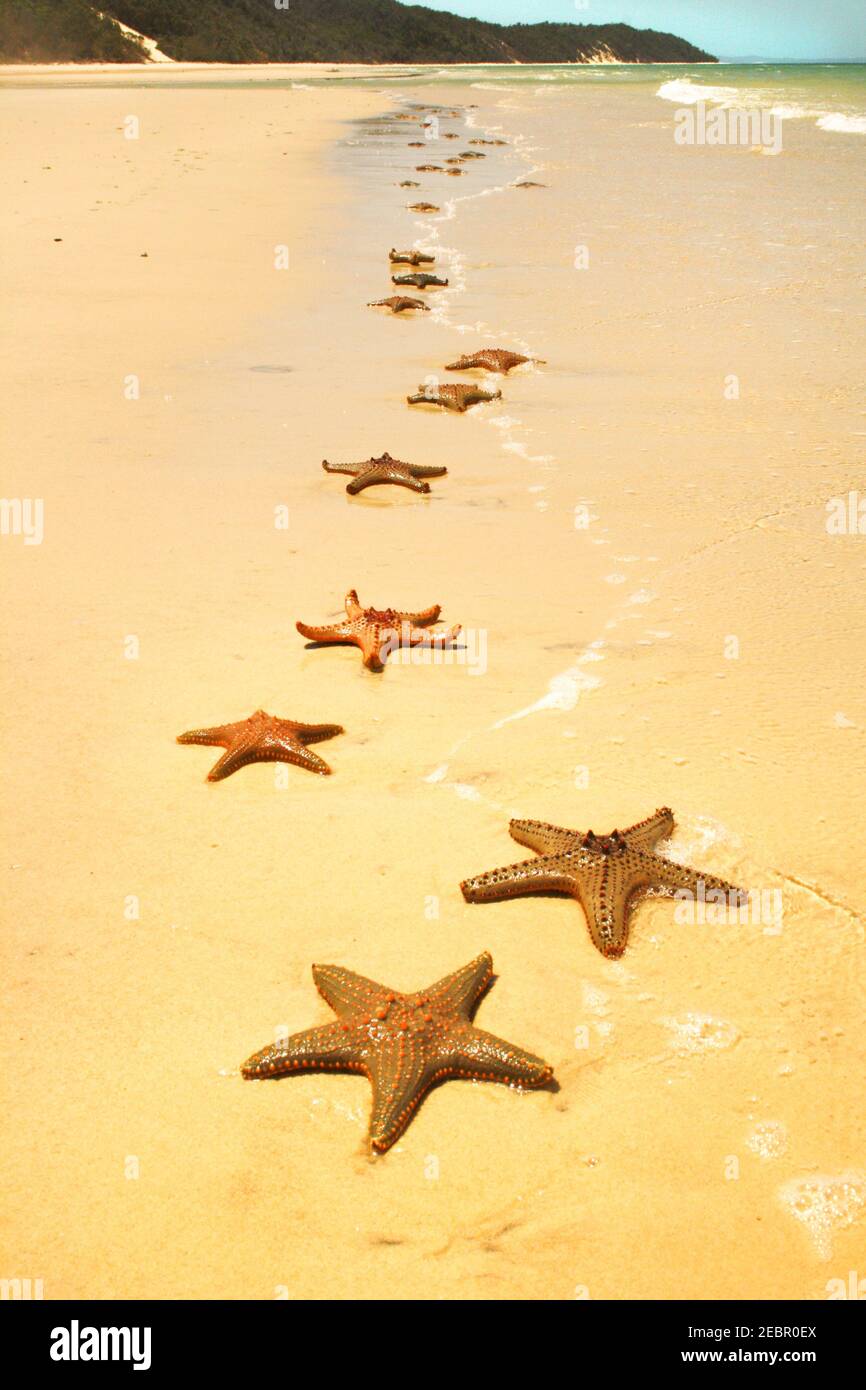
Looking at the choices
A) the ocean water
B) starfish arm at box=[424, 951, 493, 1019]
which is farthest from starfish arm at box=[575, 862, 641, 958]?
the ocean water

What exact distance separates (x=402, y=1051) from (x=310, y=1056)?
0.32m

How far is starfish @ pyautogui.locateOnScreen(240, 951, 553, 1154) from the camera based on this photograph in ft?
11.7

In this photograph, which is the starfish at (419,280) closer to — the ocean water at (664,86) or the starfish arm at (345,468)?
the starfish arm at (345,468)

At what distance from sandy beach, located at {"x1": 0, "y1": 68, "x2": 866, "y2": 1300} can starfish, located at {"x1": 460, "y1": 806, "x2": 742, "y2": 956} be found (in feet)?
0.32

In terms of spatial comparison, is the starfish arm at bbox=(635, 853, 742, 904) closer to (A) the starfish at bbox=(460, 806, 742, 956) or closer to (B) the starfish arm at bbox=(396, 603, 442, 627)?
(A) the starfish at bbox=(460, 806, 742, 956)

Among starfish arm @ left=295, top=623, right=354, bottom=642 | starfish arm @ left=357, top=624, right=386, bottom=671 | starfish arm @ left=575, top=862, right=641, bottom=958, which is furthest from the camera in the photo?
starfish arm @ left=295, top=623, right=354, bottom=642

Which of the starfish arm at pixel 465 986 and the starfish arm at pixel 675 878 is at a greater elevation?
the starfish arm at pixel 675 878

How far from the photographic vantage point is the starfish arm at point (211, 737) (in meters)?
5.24

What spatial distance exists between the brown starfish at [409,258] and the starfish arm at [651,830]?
41.8 ft

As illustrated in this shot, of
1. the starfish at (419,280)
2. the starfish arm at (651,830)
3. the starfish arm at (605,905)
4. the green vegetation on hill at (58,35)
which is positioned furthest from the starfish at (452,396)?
the green vegetation on hill at (58,35)

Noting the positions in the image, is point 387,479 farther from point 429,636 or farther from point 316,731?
point 316,731

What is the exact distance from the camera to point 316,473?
8.66 meters

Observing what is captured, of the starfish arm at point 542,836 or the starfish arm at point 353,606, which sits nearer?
the starfish arm at point 542,836

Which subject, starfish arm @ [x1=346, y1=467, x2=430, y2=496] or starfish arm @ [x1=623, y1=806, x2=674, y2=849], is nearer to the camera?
starfish arm @ [x1=623, y1=806, x2=674, y2=849]
